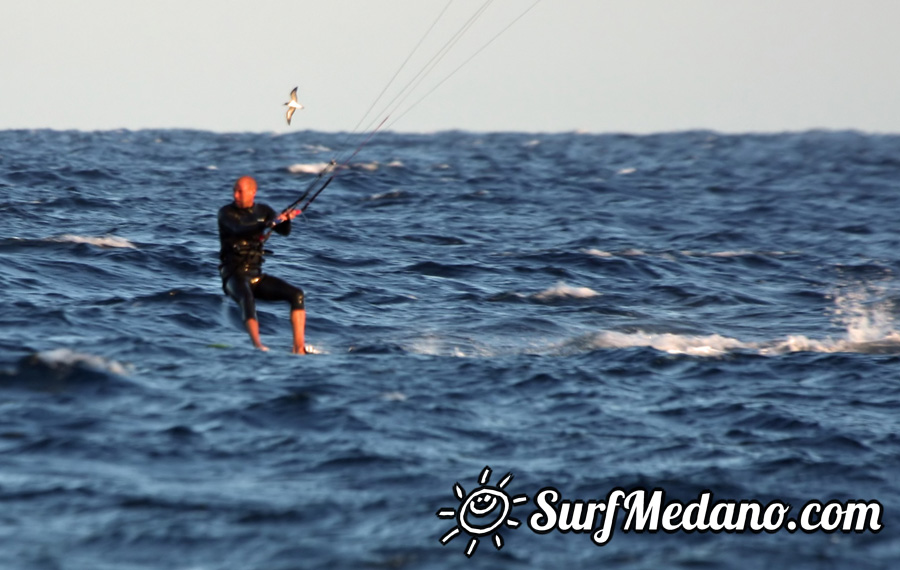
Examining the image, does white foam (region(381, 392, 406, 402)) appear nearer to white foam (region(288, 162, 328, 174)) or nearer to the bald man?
the bald man

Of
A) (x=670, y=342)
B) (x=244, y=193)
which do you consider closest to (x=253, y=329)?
(x=244, y=193)

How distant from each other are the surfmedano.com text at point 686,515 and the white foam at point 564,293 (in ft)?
34.9

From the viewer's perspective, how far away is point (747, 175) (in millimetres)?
56344

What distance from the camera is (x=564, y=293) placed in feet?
66.6

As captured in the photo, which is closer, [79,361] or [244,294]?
[79,361]

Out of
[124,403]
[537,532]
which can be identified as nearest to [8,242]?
[124,403]

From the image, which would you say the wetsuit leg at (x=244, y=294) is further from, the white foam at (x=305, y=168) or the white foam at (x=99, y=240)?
the white foam at (x=305, y=168)

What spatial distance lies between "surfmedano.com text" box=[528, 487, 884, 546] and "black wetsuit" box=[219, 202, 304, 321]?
5.53 metres

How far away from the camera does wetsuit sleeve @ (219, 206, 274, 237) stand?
1359 cm

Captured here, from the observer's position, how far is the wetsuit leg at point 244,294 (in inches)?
543

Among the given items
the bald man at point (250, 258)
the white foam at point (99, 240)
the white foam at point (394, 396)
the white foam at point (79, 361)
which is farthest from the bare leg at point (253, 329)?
the white foam at point (99, 240)

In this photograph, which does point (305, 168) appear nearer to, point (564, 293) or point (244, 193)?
point (564, 293)

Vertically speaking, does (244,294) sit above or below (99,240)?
above

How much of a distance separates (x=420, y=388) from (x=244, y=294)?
8.83 feet
